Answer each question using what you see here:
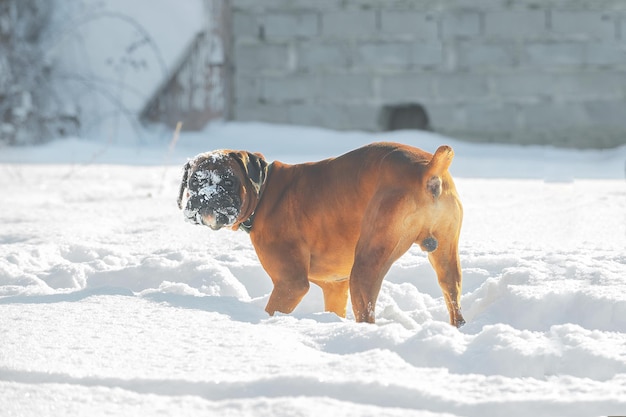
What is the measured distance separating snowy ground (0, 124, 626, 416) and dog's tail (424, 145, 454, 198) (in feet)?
1.48

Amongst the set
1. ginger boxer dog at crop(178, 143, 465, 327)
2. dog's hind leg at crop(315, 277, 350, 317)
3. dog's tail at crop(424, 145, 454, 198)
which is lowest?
dog's hind leg at crop(315, 277, 350, 317)

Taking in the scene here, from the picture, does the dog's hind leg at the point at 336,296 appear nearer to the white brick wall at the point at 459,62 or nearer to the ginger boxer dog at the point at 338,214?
the ginger boxer dog at the point at 338,214

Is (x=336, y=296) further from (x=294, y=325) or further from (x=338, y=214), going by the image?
(x=294, y=325)

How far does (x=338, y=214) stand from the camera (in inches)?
138

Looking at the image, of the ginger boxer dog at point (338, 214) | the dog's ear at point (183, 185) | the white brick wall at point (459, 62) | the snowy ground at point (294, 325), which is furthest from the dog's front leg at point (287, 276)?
the white brick wall at point (459, 62)

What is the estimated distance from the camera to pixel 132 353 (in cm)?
276

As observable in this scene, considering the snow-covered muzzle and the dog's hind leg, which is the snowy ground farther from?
the snow-covered muzzle

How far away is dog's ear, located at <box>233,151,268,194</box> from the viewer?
366cm

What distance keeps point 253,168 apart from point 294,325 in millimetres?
788

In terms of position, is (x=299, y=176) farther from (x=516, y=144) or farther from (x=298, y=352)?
(x=516, y=144)

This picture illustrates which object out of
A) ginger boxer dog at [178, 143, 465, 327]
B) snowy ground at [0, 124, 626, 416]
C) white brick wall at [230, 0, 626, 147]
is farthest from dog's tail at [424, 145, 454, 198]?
white brick wall at [230, 0, 626, 147]

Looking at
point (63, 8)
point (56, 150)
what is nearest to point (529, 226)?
point (56, 150)

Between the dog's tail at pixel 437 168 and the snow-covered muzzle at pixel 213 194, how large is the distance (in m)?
0.77

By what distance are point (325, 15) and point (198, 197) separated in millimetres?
6636
